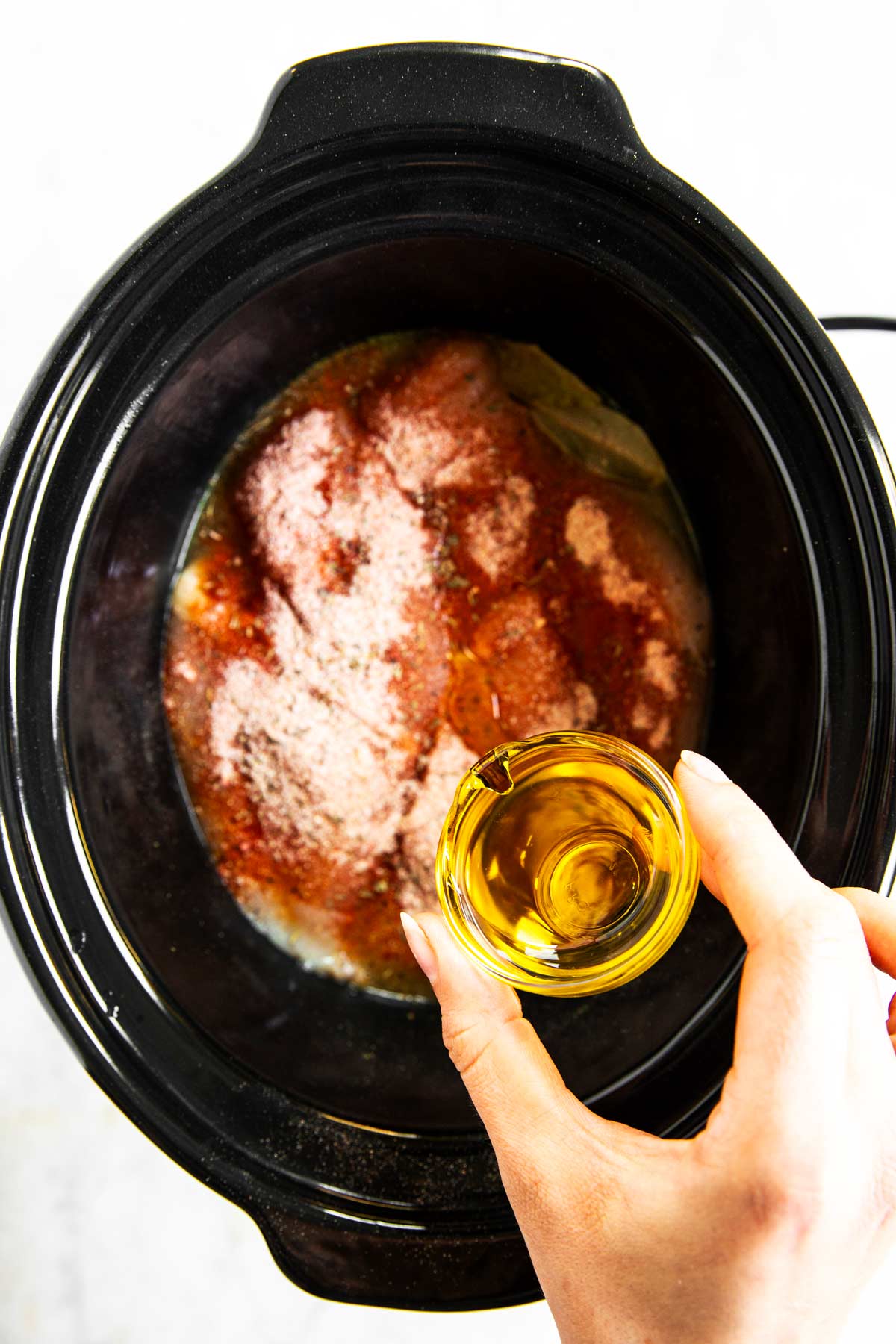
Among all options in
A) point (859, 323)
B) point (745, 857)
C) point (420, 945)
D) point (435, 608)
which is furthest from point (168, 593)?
point (859, 323)

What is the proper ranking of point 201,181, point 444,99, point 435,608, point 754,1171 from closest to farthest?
point 754,1171, point 444,99, point 435,608, point 201,181

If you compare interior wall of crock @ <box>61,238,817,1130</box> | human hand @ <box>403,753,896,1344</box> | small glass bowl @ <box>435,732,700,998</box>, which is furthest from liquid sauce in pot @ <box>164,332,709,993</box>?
human hand @ <box>403,753,896,1344</box>

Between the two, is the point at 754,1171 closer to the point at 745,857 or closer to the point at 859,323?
the point at 745,857

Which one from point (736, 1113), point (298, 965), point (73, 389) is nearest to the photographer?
point (736, 1113)

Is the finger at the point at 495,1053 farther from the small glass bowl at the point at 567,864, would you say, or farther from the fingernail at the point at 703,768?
the fingernail at the point at 703,768

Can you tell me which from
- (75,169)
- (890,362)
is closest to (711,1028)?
(890,362)

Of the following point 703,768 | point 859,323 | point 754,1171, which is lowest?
point 754,1171

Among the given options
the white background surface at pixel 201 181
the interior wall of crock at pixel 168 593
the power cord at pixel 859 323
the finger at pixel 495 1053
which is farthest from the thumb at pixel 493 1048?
the power cord at pixel 859 323

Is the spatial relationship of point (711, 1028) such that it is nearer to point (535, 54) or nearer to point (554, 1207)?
point (554, 1207)
